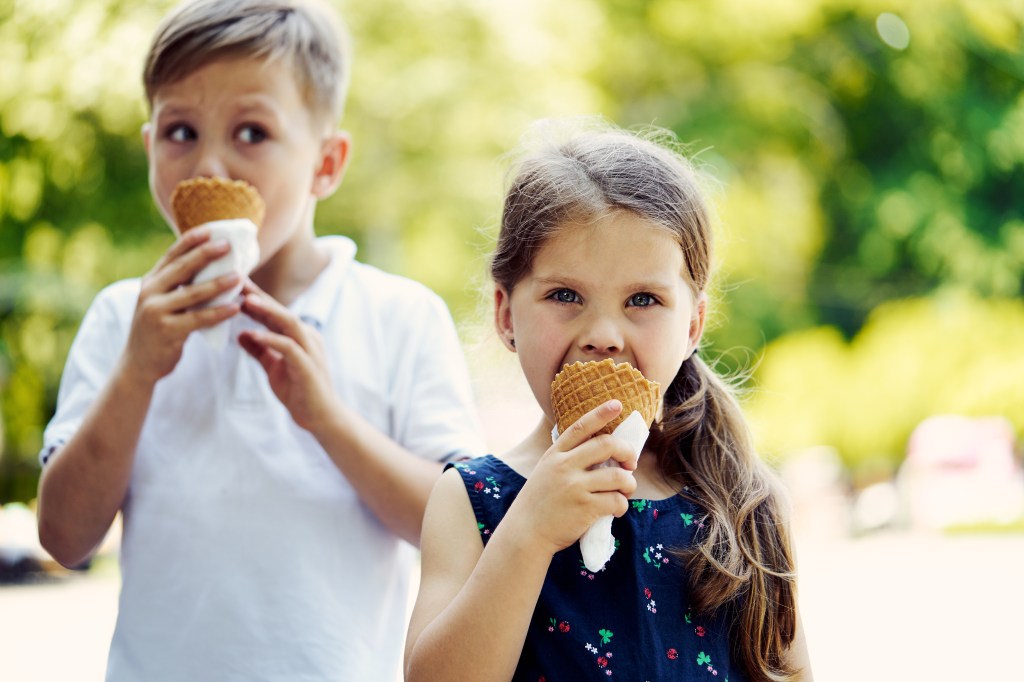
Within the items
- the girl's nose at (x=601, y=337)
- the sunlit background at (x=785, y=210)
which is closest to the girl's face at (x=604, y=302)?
the girl's nose at (x=601, y=337)

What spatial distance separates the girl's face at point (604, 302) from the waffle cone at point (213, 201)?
25.1 inches

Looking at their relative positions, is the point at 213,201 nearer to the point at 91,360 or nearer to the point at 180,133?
the point at 180,133

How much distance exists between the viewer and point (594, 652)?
1831mm

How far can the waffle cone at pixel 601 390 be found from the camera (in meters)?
1.77

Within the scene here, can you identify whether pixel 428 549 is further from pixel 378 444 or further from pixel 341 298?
pixel 341 298

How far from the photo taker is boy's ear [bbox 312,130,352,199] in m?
2.53

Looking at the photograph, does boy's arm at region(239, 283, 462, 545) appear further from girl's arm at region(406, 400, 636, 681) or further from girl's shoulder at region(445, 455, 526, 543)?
girl's arm at region(406, 400, 636, 681)

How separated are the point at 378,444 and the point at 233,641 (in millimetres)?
450

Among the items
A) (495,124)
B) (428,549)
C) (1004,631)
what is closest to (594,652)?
(428,549)

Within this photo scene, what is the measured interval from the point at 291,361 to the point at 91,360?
551 millimetres

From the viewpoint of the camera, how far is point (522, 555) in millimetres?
1713

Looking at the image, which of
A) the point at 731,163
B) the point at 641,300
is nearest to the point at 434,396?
the point at 641,300

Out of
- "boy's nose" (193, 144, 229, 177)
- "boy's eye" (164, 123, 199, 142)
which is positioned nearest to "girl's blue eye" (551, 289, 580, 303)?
"boy's nose" (193, 144, 229, 177)

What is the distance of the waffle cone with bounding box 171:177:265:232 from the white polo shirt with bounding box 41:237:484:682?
27 centimetres
